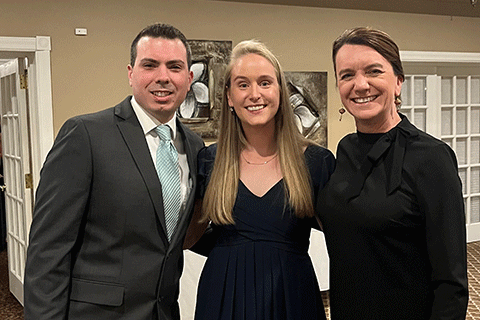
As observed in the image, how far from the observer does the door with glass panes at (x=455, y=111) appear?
21.5ft

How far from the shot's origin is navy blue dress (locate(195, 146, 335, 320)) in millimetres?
2064

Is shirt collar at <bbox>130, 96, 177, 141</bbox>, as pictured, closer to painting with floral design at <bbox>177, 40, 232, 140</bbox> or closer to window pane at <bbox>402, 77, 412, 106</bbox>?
painting with floral design at <bbox>177, 40, 232, 140</bbox>

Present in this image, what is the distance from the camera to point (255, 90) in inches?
83.3

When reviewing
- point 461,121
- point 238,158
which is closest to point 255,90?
point 238,158

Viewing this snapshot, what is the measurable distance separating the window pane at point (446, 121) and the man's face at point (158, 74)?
17.9 feet

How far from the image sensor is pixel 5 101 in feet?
16.9

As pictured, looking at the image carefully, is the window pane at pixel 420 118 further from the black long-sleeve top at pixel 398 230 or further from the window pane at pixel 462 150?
the black long-sleeve top at pixel 398 230

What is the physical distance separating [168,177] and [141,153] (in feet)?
0.43

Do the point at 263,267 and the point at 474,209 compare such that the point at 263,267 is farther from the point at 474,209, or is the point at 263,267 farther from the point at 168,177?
the point at 474,209

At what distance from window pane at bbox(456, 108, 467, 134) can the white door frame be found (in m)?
4.79

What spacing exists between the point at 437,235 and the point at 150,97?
1.03m

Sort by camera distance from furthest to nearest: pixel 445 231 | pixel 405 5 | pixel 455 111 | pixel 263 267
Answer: pixel 455 111 < pixel 405 5 < pixel 263 267 < pixel 445 231

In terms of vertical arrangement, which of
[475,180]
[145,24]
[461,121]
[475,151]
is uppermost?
[145,24]

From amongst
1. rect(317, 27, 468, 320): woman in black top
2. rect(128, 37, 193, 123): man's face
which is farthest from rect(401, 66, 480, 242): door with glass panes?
rect(128, 37, 193, 123): man's face
